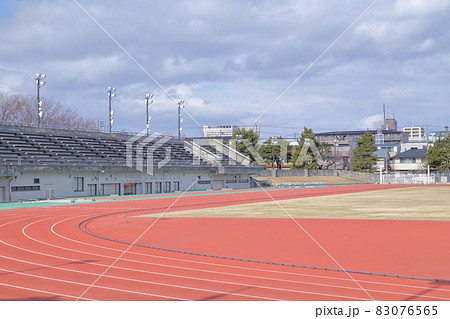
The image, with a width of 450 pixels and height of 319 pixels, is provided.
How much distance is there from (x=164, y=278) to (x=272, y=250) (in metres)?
5.05

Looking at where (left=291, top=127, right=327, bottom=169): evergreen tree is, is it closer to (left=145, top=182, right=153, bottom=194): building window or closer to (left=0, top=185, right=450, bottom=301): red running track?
(left=145, top=182, right=153, bottom=194): building window

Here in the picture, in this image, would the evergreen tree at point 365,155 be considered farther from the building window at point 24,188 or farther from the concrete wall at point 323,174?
the building window at point 24,188

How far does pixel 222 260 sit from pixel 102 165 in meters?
35.4

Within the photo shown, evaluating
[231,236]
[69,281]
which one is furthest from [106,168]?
[69,281]

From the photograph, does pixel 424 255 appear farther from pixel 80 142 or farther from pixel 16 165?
pixel 80 142

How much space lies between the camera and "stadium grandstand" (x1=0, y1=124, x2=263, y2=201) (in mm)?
42250

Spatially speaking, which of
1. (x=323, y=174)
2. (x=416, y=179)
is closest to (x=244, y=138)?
(x=323, y=174)

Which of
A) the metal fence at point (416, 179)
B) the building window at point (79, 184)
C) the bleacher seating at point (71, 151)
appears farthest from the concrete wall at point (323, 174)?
the building window at point (79, 184)

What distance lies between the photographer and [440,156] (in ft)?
295

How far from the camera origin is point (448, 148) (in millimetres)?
90312

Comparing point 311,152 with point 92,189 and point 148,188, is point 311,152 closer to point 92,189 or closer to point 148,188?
point 148,188

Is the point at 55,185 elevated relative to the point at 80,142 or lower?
lower

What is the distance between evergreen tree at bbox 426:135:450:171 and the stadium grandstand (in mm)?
37757

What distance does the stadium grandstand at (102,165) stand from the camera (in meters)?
42.2
